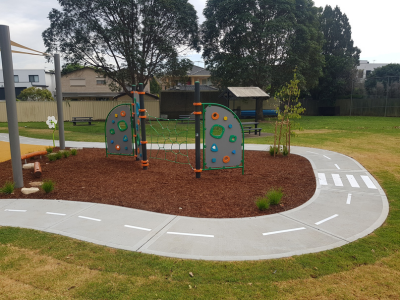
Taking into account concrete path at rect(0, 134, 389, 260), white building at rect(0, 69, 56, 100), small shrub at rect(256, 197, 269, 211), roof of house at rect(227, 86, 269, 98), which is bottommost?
concrete path at rect(0, 134, 389, 260)

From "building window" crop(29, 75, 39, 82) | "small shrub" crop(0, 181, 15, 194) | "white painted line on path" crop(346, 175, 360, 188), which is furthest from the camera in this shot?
"building window" crop(29, 75, 39, 82)

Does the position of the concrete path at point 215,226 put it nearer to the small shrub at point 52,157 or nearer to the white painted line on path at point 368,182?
the white painted line on path at point 368,182

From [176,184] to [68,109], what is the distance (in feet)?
85.5

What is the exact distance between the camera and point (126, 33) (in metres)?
22.2

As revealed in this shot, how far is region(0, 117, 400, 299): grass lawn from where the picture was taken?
3113 millimetres

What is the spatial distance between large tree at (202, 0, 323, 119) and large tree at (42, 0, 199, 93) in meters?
3.69

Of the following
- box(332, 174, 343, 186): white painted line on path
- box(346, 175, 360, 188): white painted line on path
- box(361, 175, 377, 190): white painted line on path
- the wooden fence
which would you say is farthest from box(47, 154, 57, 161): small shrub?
the wooden fence

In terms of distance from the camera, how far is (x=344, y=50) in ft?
150

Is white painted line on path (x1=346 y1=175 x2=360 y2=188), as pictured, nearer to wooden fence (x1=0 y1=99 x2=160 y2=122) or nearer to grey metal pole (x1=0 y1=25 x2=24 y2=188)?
grey metal pole (x1=0 y1=25 x2=24 y2=188)

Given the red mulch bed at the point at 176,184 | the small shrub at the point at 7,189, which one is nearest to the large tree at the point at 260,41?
the red mulch bed at the point at 176,184

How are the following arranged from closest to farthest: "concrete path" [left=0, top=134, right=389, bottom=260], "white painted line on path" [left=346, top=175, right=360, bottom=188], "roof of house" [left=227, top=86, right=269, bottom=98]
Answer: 1. "concrete path" [left=0, top=134, right=389, bottom=260]
2. "white painted line on path" [left=346, top=175, right=360, bottom=188]
3. "roof of house" [left=227, top=86, right=269, bottom=98]

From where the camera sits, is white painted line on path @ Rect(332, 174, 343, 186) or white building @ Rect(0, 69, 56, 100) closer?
white painted line on path @ Rect(332, 174, 343, 186)

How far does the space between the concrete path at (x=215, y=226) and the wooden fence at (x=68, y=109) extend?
25046 mm

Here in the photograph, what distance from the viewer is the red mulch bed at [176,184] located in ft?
19.0
